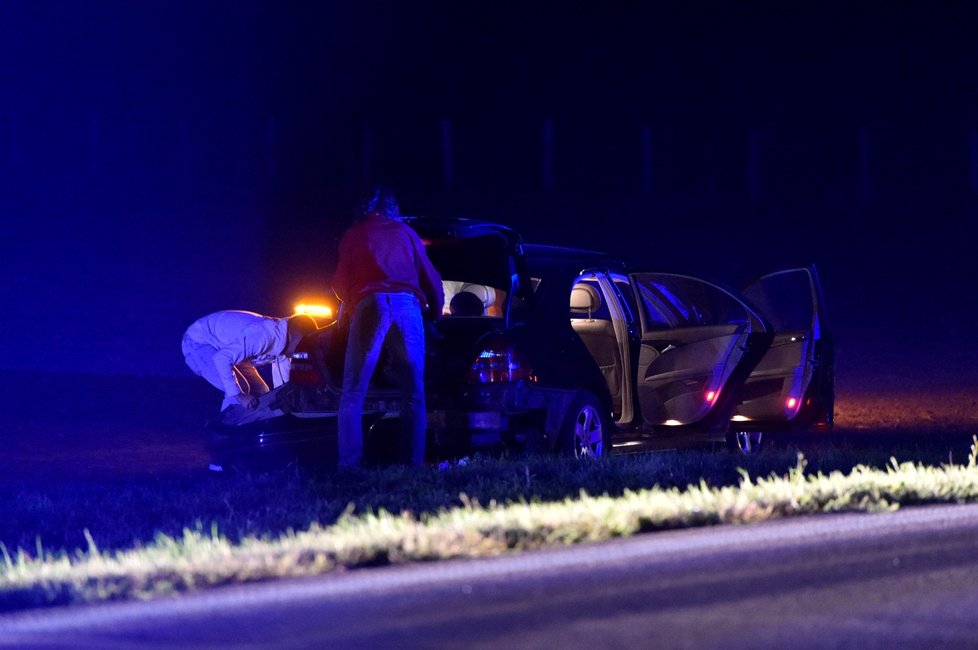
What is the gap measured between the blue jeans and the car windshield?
1.95 ft

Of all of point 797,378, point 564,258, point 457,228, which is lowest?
point 797,378

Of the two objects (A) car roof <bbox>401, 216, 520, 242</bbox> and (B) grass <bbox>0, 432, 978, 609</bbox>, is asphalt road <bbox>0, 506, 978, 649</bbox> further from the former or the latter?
(A) car roof <bbox>401, 216, 520, 242</bbox>

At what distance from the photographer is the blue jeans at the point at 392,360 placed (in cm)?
912

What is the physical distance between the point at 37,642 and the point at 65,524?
2388 millimetres

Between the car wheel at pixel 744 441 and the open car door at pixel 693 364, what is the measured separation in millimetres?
470

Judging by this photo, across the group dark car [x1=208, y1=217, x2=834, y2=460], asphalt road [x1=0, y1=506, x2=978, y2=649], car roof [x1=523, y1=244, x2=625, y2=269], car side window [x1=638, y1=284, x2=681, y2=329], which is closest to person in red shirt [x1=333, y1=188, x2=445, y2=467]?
dark car [x1=208, y1=217, x2=834, y2=460]

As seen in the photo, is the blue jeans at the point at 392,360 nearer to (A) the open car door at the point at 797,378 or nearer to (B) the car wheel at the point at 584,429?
(B) the car wheel at the point at 584,429

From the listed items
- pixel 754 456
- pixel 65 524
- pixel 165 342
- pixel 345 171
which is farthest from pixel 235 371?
pixel 345 171

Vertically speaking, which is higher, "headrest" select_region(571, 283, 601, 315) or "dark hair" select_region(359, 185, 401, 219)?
"dark hair" select_region(359, 185, 401, 219)

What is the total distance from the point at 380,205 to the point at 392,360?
0.99 meters

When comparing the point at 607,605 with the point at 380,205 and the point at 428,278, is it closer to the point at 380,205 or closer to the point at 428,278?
the point at 428,278

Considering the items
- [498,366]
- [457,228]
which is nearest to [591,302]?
[457,228]

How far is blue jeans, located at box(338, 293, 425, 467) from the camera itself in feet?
29.9

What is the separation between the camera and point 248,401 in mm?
9883
